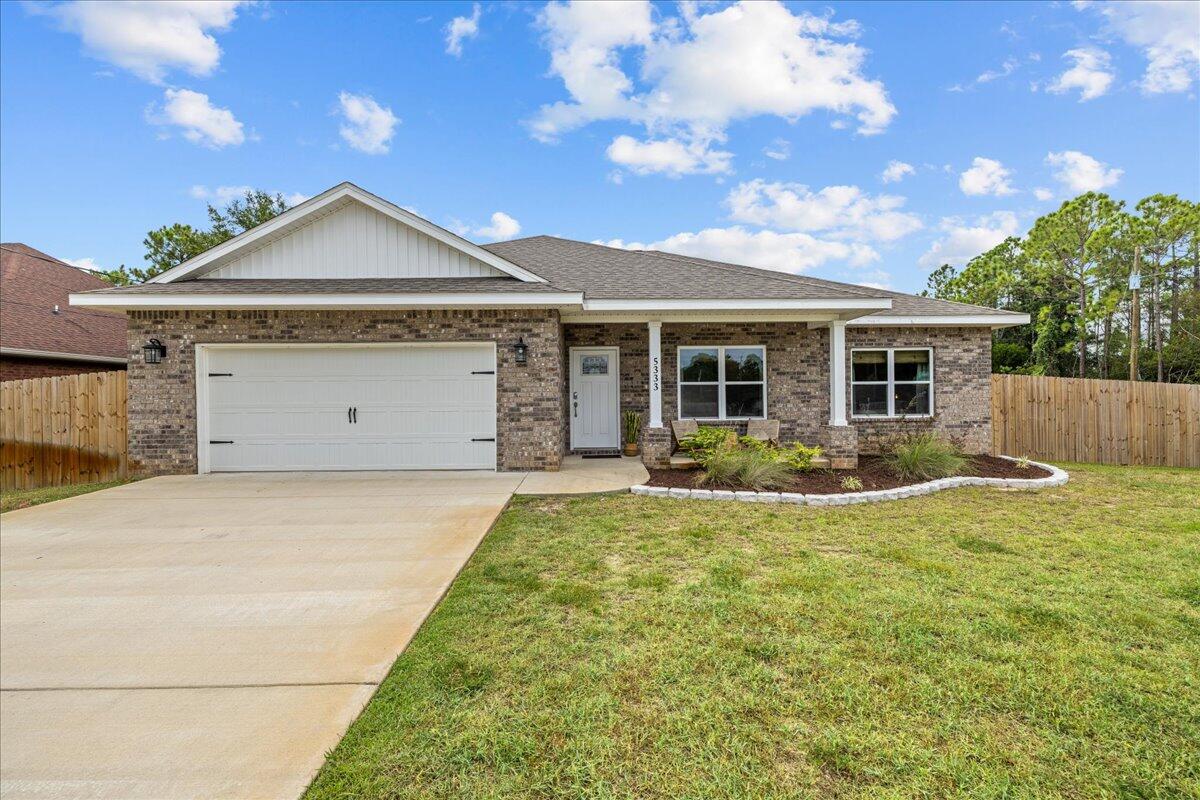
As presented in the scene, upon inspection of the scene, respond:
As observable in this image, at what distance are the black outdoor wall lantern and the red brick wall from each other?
5.46 m

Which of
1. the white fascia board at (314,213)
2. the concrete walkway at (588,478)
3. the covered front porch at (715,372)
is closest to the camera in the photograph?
the concrete walkway at (588,478)

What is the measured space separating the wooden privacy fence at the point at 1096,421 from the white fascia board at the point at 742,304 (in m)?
4.90

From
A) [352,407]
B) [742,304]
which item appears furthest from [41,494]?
[742,304]

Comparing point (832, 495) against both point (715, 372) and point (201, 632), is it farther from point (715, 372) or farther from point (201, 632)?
point (201, 632)

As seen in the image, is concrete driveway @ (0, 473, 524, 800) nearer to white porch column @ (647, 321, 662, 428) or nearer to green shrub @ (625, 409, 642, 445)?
white porch column @ (647, 321, 662, 428)

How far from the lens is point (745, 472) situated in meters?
7.85

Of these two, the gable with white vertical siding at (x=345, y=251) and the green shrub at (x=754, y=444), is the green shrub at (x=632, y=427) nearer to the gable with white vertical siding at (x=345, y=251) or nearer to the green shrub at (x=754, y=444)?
the green shrub at (x=754, y=444)

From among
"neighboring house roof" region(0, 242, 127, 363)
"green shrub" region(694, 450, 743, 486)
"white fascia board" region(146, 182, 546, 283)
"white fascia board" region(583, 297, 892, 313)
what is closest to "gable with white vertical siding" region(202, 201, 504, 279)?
"white fascia board" region(146, 182, 546, 283)

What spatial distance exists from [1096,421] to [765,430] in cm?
741

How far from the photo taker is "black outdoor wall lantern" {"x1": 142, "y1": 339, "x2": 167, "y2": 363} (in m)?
8.63

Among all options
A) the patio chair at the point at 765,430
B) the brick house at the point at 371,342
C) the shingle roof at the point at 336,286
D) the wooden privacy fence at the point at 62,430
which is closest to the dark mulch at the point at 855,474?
the brick house at the point at 371,342

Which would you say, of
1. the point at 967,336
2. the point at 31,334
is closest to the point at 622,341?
Result: the point at 967,336

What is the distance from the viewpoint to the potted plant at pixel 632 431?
10695mm

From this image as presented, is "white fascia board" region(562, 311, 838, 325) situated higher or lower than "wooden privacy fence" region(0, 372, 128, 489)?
higher
